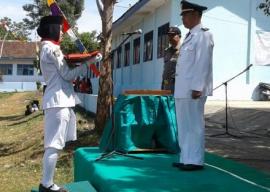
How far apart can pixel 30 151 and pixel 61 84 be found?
7439mm

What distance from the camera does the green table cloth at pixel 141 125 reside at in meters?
6.97

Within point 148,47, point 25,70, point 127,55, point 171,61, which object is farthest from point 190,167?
point 25,70

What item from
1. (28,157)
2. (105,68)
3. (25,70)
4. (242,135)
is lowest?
(28,157)

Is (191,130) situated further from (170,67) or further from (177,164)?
(170,67)

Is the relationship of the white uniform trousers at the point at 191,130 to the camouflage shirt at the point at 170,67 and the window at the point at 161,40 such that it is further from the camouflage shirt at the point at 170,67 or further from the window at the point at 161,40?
the window at the point at 161,40

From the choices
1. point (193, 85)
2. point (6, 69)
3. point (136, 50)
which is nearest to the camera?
point (193, 85)

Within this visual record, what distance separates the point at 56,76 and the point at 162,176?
1.53 metres

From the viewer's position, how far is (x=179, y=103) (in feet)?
20.2

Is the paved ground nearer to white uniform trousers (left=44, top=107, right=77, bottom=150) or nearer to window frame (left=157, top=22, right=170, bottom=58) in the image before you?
white uniform trousers (left=44, top=107, right=77, bottom=150)

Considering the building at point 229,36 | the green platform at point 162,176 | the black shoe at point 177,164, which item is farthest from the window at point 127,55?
the black shoe at point 177,164

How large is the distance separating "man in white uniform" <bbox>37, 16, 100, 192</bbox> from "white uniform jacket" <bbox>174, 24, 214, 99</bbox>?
1193 millimetres

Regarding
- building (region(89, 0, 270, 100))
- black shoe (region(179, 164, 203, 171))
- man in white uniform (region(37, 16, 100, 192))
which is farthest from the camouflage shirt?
building (region(89, 0, 270, 100))

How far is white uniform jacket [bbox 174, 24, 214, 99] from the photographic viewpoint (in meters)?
5.89

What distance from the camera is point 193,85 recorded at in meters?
5.89
